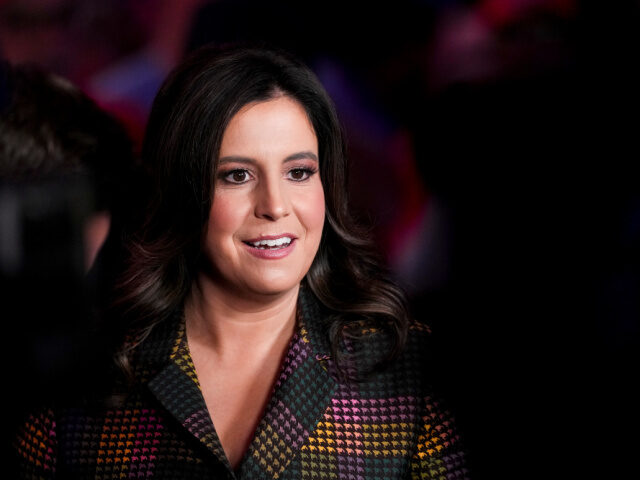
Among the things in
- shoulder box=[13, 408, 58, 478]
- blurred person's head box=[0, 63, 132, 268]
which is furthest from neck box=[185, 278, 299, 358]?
blurred person's head box=[0, 63, 132, 268]

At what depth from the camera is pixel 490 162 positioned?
2.23 m

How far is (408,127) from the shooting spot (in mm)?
2682

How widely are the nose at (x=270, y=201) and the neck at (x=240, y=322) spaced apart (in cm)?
21

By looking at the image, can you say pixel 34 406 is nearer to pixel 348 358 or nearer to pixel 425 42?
pixel 348 358

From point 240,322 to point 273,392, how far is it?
0.17 m

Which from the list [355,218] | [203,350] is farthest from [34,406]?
[355,218]

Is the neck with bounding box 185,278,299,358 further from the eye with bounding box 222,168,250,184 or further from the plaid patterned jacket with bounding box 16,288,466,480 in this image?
the eye with bounding box 222,168,250,184

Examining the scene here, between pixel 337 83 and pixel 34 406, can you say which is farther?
pixel 337 83

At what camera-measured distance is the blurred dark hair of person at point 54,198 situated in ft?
6.35

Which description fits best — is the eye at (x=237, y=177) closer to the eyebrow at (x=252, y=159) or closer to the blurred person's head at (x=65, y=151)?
the eyebrow at (x=252, y=159)

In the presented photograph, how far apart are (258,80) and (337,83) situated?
128 cm

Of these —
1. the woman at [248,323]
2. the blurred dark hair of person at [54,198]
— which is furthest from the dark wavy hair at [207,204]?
the blurred dark hair of person at [54,198]

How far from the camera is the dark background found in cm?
142

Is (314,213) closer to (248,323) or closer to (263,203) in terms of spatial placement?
(263,203)
